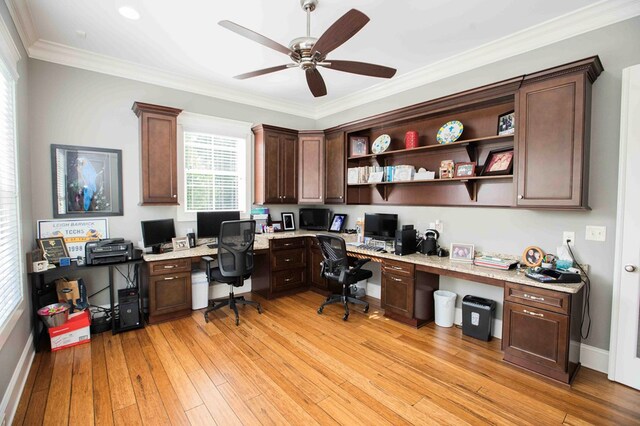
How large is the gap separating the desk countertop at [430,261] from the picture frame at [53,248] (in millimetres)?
749

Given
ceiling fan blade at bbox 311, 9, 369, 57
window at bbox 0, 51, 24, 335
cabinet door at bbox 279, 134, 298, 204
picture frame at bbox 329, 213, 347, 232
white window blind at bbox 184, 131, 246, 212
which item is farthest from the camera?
picture frame at bbox 329, 213, 347, 232

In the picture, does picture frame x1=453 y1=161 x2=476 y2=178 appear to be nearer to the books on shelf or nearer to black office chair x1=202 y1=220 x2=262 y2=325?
the books on shelf

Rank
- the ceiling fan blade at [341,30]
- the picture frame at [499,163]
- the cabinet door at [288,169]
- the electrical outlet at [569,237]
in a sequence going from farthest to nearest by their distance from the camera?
the cabinet door at [288,169] < the picture frame at [499,163] < the electrical outlet at [569,237] < the ceiling fan blade at [341,30]

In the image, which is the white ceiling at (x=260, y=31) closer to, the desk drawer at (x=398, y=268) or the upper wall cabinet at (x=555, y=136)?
the upper wall cabinet at (x=555, y=136)

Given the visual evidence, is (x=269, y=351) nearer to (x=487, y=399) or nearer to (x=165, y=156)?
(x=487, y=399)

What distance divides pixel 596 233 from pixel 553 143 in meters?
0.86

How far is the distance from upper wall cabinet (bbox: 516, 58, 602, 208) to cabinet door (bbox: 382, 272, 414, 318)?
4.54ft

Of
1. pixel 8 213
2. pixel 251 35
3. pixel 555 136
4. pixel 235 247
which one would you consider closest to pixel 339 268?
pixel 235 247

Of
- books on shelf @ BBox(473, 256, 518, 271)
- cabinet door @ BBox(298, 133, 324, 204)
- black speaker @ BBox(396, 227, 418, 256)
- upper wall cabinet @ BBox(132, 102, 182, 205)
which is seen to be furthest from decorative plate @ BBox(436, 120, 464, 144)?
upper wall cabinet @ BBox(132, 102, 182, 205)

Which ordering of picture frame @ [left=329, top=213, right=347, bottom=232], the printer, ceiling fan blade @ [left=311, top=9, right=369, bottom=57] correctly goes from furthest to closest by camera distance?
picture frame @ [left=329, top=213, right=347, bottom=232]
the printer
ceiling fan blade @ [left=311, top=9, right=369, bottom=57]

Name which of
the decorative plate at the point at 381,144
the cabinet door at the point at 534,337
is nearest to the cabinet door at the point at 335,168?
the decorative plate at the point at 381,144

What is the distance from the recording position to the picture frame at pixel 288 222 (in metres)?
4.84

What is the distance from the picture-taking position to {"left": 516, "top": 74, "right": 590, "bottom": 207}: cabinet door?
2293 mm

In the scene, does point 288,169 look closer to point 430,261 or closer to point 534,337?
point 430,261
